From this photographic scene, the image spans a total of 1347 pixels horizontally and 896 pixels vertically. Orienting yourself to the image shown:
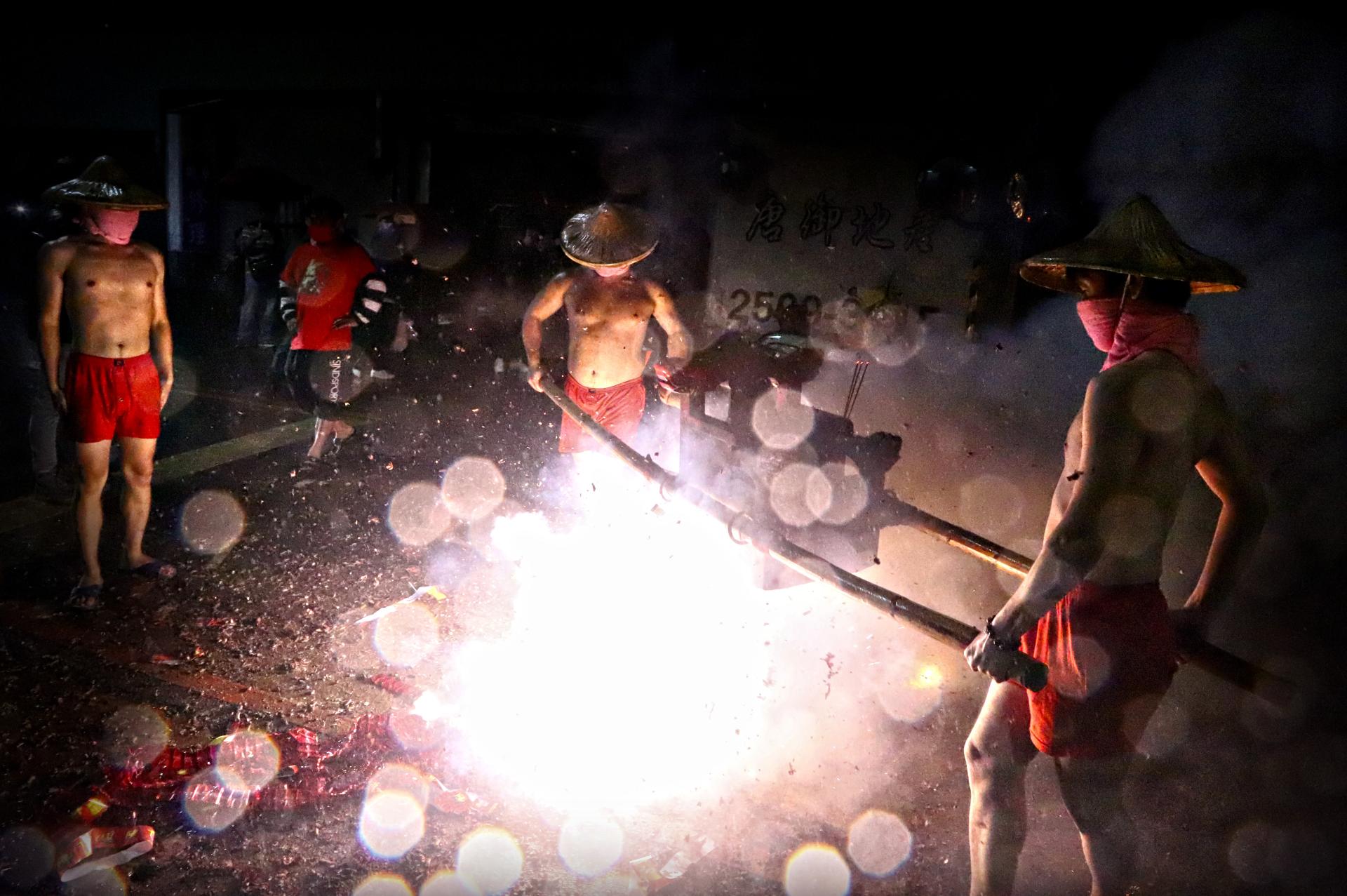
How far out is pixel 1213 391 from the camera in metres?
2.90

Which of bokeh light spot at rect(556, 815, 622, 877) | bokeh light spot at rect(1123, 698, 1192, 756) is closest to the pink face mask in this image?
bokeh light spot at rect(556, 815, 622, 877)

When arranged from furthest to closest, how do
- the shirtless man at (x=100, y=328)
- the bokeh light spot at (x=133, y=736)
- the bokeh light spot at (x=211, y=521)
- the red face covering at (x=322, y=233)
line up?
1. the red face covering at (x=322, y=233)
2. the bokeh light spot at (x=211, y=521)
3. the shirtless man at (x=100, y=328)
4. the bokeh light spot at (x=133, y=736)

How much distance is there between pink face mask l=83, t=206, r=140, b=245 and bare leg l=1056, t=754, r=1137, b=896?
19.1 feet

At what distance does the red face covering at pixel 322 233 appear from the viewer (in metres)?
8.16

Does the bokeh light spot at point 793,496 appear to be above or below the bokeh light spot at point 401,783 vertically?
above

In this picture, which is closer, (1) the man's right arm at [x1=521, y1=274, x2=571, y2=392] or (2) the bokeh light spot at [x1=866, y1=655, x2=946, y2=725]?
(2) the bokeh light spot at [x1=866, y1=655, x2=946, y2=725]

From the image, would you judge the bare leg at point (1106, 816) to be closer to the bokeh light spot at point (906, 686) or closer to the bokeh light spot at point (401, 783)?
the bokeh light spot at point (906, 686)

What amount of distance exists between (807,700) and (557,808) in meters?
1.80

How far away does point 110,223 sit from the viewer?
17.8ft

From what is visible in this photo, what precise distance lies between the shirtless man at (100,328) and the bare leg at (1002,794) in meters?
5.26

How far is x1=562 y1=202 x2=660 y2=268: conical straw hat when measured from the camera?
5613mm

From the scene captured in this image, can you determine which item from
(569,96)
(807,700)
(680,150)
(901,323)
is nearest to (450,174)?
(569,96)

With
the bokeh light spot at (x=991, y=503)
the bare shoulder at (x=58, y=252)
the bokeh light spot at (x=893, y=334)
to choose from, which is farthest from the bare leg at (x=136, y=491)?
the bokeh light spot at (x=991, y=503)

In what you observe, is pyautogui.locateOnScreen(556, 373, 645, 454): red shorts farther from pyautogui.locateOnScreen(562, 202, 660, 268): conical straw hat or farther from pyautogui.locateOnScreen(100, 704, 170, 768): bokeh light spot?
pyautogui.locateOnScreen(100, 704, 170, 768): bokeh light spot
